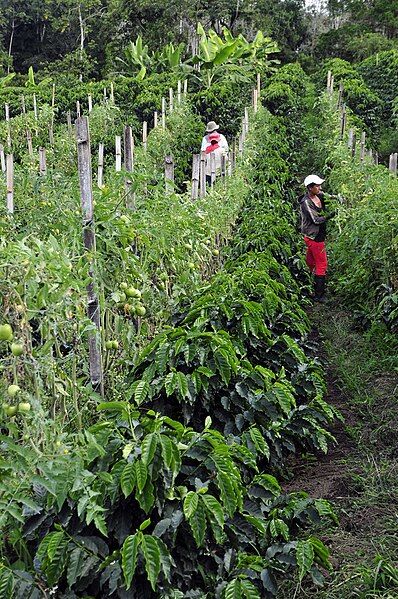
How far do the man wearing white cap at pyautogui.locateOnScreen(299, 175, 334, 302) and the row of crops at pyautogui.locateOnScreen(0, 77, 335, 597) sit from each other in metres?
3.43

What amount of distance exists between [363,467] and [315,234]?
14.0 feet

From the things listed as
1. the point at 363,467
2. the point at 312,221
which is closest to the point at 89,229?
the point at 363,467

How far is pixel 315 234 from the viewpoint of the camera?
820cm

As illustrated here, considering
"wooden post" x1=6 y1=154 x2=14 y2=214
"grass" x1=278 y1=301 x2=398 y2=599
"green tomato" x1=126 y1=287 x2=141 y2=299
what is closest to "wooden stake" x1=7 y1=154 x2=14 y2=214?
"wooden post" x1=6 y1=154 x2=14 y2=214

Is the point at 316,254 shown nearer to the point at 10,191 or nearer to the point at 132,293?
the point at 10,191

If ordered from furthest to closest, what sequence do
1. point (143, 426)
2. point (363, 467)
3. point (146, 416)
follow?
1. point (363, 467)
2. point (146, 416)
3. point (143, 426)

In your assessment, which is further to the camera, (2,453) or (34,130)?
(34,130)

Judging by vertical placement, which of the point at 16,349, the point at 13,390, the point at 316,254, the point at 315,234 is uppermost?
the point at 16,349

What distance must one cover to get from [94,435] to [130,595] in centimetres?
60

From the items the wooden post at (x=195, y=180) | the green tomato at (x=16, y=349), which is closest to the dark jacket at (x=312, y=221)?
the wooden post at (x=195, y=180)

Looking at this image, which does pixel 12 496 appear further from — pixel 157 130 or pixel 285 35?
pixel 285 35

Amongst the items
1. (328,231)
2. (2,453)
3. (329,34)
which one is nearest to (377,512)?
(2,453)

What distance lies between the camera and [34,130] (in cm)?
1552

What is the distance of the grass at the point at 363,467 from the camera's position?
126 inches
